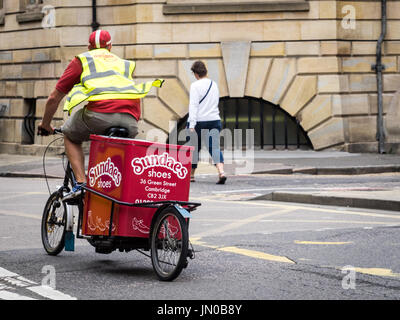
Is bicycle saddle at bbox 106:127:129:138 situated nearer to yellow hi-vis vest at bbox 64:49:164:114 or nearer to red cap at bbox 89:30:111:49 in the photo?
yellow hi-vis vest at bbox 64:49:164:114

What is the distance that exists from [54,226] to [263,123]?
1196 cm

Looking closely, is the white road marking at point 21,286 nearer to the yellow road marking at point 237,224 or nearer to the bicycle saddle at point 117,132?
the bicycle saddle at point 117,132

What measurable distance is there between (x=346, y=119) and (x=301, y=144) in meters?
1.15

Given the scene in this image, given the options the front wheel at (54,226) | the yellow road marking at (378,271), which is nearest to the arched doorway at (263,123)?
the front wheel at (54,226)

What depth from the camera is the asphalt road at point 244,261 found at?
5.45 meters

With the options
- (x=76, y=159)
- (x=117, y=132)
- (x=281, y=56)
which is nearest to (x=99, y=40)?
(x=117, y=132)

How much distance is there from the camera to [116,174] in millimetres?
6242

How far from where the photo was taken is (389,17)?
A: 18438 mm

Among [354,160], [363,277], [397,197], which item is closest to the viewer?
[363,277]

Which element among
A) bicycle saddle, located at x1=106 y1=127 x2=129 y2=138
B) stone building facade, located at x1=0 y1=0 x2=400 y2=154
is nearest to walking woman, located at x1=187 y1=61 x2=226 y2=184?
stone building facade, located at x1=0 y1=0 x2=400 y2=154

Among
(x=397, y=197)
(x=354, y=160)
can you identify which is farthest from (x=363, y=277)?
(x=354, y=160)

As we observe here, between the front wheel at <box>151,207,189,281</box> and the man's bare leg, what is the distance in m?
1.09

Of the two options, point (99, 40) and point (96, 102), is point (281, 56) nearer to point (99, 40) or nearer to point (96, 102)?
point (99, 40)
